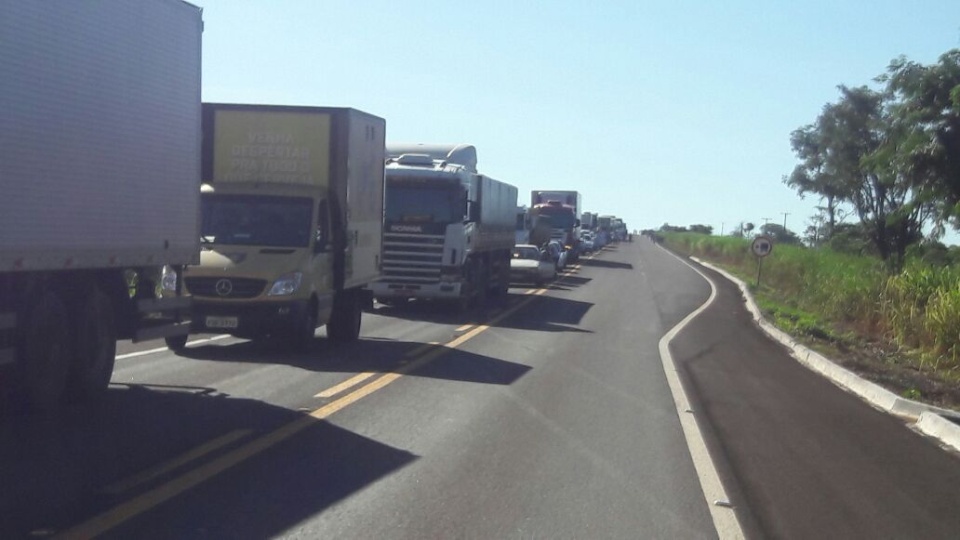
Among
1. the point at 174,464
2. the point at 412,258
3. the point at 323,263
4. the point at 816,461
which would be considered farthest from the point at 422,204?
the point at 174,464

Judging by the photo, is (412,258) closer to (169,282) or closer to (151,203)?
(169,282)

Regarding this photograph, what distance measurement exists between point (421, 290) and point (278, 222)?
923 cm

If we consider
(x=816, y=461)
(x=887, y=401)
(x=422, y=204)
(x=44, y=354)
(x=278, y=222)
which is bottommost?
(x=887, y=401)

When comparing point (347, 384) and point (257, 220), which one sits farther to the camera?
point (257, 220)

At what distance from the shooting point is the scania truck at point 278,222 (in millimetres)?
16906

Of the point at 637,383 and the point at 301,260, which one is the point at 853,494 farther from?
the point at 301,260

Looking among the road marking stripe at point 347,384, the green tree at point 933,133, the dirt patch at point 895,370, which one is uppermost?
the green tree at point 933,133

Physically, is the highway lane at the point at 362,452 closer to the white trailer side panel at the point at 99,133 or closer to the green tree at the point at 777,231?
the white trailer side panel at the point at 99,133

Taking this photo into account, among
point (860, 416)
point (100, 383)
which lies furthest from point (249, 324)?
point (860, 416)

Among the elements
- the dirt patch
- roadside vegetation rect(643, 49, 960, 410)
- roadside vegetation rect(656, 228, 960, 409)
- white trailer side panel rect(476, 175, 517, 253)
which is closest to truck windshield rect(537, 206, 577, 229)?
roadside vegetation rect(643, 49, 960, 410)

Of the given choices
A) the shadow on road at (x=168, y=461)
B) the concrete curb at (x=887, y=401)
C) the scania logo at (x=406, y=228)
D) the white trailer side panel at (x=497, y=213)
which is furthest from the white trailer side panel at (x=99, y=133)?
the white trailer side panel at (x=497, y=213)

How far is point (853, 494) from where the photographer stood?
31.3ft

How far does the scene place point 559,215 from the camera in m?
62.7

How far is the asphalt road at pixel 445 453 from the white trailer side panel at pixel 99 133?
1.63m
